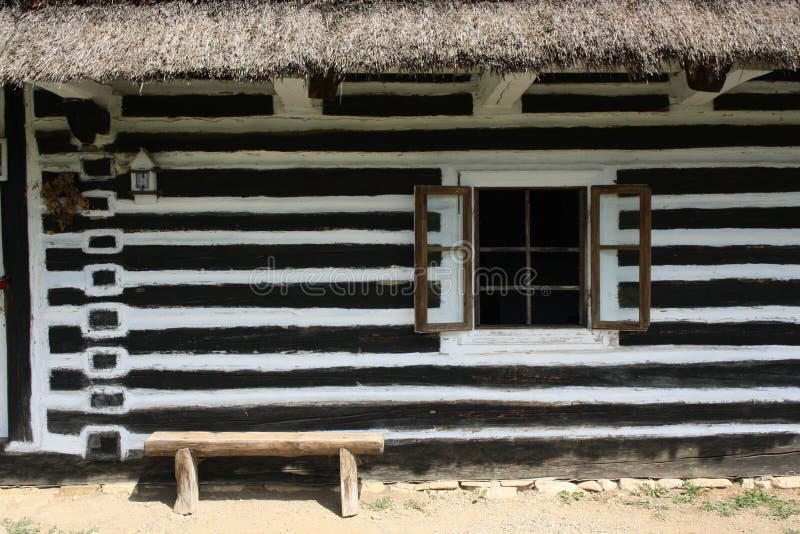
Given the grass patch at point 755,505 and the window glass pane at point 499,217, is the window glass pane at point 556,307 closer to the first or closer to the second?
the window glass pane at point 499,217

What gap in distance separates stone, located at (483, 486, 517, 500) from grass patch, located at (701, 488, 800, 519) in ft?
3.64

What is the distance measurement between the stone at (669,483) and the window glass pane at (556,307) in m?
1.80

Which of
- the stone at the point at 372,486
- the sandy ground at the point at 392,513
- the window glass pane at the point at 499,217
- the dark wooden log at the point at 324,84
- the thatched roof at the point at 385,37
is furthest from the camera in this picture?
the window glass pane at the point at 499,217

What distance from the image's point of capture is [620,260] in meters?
3.85

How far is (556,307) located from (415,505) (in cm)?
276

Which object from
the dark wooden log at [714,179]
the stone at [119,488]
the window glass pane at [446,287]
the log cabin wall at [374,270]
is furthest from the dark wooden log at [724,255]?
the stone at [119,488]

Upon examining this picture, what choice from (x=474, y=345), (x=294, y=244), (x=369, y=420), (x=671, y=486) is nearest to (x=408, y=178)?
(x=294, y=244)

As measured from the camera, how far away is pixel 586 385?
3.94 m

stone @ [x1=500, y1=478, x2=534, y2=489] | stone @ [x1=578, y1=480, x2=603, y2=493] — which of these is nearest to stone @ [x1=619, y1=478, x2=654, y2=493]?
stone @ [x1=578, y1=480, x2=603, y2=493]

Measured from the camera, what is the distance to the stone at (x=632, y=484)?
3.94m

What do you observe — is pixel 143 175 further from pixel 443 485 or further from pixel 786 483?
pixel 786 483

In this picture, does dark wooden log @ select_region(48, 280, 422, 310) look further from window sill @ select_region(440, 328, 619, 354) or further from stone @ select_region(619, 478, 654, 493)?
stone @ select_region(619, 478, 654, 493)

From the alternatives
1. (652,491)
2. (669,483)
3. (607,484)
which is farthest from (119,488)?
(669,483)

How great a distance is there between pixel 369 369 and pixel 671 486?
2.05 m
